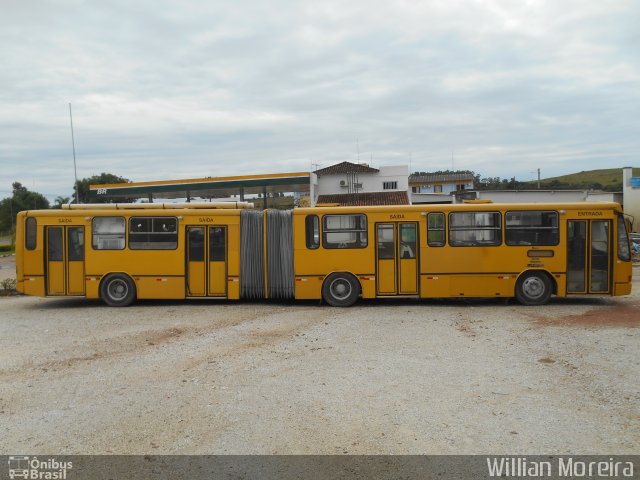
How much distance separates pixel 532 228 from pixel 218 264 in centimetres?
792

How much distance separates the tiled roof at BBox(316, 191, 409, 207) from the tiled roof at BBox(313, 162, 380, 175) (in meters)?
4.07

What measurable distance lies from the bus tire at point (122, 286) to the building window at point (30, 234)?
2.06 meters

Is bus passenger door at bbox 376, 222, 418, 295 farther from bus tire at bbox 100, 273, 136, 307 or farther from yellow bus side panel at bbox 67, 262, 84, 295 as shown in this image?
yellow bus side panel at bbox 67, 262, 84, 295

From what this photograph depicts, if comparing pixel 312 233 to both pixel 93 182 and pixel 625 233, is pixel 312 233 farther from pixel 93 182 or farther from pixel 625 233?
pixel 93 182

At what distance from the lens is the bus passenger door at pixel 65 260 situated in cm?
1466

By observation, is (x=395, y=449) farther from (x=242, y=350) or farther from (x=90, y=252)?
(x=90, y=252)

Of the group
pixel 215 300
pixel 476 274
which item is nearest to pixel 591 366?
pixel 476 274

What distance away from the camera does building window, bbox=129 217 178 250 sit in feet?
47.9

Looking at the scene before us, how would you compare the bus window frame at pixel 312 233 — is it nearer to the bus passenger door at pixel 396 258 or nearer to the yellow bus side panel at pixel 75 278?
the bus passenger door at pixel 396 258

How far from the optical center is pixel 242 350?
914 cm

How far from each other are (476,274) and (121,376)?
917 centimetres

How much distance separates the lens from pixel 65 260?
14.7 meters

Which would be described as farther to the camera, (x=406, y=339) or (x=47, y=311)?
(x=47, y=311)

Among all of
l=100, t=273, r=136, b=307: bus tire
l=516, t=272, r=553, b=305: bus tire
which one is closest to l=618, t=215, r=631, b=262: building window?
l=516, t=272, r=553, b=305: bus tire
